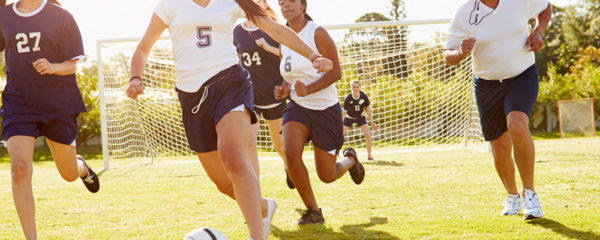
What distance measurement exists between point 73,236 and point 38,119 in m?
1.12

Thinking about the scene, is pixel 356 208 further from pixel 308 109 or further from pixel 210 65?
pixel 210 65

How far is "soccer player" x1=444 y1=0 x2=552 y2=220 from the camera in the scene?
15.6 feet

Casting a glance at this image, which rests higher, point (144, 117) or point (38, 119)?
point (38, 119)

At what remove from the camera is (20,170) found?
3.94 meters

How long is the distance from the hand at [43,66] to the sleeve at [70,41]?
9.8 inches

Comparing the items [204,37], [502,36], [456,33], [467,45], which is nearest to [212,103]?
[204,37]

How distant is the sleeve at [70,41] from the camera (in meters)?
4.35

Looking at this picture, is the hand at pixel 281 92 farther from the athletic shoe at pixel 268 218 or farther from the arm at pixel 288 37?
the arm at pixel 288 37

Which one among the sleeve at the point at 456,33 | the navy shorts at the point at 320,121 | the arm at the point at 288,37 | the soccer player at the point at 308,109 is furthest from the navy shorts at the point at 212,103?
the sleeve at the point at 456,33

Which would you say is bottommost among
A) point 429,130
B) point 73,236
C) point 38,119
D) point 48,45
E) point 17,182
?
point 429,130

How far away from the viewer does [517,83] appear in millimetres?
4855

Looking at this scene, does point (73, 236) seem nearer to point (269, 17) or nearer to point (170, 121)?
point (269, 17)

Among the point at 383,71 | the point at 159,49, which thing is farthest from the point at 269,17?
the point at 383,71

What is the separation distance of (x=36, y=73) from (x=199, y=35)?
1.39m
